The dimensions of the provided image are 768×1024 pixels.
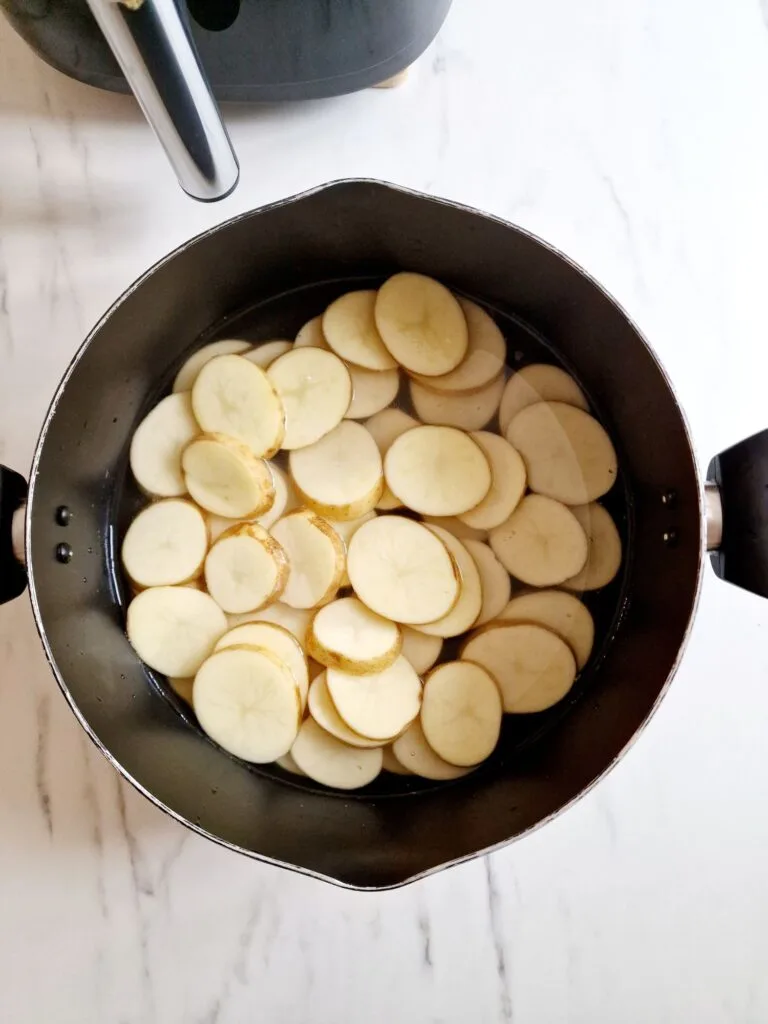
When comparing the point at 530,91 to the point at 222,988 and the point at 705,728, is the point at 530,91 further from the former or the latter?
the point at 222,988

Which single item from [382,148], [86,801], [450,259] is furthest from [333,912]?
[382,148]

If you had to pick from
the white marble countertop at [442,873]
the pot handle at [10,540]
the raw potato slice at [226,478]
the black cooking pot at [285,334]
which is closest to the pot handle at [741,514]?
the black cooking pot at [285,334]

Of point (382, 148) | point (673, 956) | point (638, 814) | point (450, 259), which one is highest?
point (382, 148)

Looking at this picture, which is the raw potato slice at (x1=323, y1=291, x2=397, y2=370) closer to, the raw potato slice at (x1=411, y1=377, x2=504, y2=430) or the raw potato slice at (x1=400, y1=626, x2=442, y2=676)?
the raw potato slice at (x1=411, y1=377, x2=504, y2=430)

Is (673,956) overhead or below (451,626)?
below

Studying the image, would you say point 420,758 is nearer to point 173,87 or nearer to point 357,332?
point 357,332

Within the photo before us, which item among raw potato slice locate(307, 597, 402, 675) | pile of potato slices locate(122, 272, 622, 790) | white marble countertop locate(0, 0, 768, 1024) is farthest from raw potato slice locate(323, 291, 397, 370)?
raw potato slice locate(307, 597, 402, 675)
